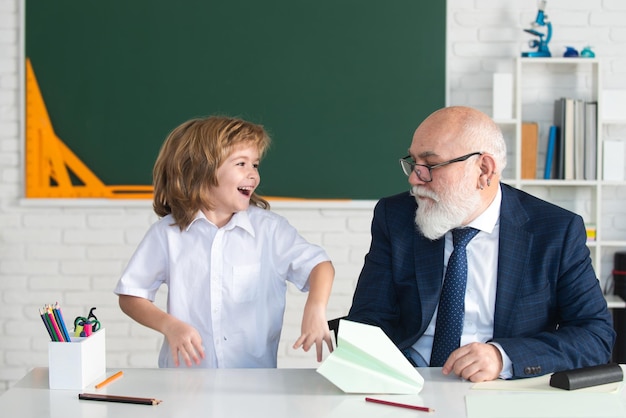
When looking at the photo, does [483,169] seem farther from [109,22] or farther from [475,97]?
A: [109,22]

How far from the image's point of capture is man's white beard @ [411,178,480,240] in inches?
85.5

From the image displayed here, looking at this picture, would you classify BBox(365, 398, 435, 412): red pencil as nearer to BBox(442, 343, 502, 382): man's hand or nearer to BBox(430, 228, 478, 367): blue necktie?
BBox(442, 343, 502, 382): man's hand

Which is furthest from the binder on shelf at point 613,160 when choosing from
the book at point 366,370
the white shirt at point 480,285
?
the book at point 366,370

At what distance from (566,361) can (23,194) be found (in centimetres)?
292

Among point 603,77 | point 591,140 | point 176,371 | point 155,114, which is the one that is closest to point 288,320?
point 155,114

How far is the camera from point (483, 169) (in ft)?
7.31

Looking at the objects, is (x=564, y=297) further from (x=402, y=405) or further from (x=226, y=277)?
(x=226, y=277)

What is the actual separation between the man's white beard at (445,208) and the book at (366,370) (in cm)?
57

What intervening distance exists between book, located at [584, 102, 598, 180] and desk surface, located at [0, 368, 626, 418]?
2262 mm

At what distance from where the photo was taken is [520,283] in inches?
83.0

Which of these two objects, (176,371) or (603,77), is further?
(603,77)

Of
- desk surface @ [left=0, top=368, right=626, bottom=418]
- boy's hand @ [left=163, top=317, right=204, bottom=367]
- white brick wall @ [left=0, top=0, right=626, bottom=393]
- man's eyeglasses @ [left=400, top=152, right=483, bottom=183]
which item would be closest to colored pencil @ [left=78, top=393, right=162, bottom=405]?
desk surface @ [left=0, top=368, right=626, bottom=418]

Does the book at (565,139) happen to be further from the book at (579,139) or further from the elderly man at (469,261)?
the elderly man at (469,261)

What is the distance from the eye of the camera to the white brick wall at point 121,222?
3.93 metres
